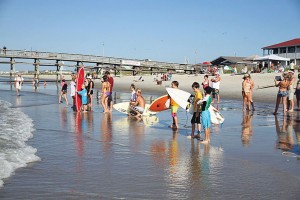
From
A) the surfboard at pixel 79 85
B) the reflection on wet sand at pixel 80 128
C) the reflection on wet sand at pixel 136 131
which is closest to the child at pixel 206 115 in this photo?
the reflection on wet sand at pixel 136 131

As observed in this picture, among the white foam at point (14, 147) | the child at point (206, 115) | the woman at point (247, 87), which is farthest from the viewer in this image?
the woman at point (247, 87)

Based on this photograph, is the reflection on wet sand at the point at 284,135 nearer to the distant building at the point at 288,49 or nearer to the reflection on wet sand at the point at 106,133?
the reflection on wet sand at the point at 106,133

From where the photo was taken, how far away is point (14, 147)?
725 centimetres

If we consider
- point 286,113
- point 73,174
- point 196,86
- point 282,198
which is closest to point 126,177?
point 73,174

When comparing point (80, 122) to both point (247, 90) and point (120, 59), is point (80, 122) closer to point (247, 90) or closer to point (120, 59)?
point (247, 90)

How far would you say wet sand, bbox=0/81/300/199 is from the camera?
471 cm

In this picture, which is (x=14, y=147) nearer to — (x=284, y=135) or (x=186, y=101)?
(x=186, y=101)

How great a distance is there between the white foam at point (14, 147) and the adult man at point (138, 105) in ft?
11.1

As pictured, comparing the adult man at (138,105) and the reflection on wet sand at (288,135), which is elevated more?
the adult man at (138,105)

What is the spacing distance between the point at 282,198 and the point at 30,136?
19.5 feet

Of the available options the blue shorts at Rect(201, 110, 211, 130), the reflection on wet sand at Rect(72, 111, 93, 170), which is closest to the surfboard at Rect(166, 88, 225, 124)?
the blue shorts at Rect(201, 110, 211, 130)

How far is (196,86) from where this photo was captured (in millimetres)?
8578

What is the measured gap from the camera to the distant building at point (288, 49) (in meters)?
46.4

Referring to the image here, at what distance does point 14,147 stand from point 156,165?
293cm
